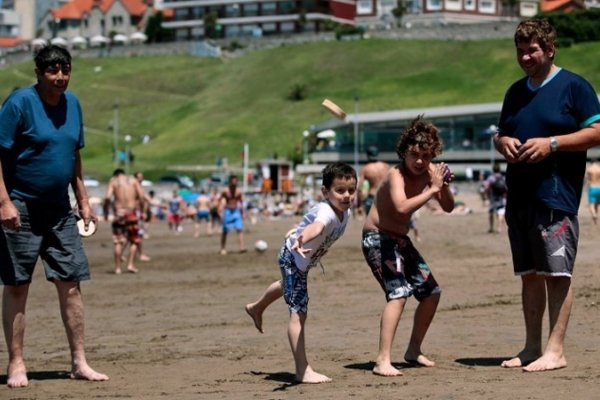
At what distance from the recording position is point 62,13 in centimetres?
15688

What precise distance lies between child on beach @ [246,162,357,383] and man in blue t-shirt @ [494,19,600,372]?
1028mm

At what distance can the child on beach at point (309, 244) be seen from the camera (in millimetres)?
8430

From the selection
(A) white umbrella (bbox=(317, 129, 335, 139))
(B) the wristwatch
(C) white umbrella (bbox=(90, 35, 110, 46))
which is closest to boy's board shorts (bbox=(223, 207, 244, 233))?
(B) the wristwatch

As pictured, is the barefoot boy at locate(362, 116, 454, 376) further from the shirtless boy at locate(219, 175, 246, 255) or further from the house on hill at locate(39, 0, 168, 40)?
the house on hill at locate(39, 0, 168, 40)

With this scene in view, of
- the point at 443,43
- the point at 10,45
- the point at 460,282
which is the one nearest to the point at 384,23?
the point at 443,43

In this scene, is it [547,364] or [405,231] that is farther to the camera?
[405,231]

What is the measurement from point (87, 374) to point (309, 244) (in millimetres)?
1618

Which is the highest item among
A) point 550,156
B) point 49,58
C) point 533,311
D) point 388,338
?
point 49,58

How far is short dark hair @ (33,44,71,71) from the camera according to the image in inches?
340

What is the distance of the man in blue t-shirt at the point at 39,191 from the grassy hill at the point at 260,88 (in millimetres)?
74938

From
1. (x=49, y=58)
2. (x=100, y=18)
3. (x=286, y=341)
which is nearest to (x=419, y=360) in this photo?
(x=286, y=341)

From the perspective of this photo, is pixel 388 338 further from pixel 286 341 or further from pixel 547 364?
pixel 286 341

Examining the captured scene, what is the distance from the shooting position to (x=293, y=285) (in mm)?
8672

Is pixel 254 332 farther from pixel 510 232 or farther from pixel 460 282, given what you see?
pixel 460 282
